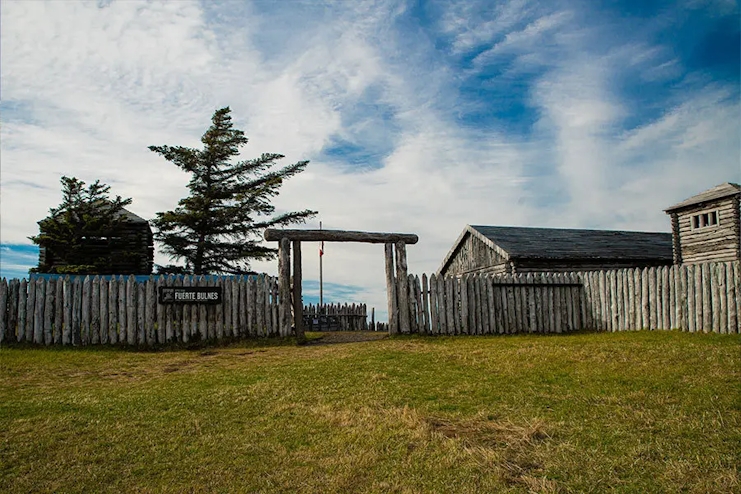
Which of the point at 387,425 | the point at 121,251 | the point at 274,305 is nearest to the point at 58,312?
the point at 274,305

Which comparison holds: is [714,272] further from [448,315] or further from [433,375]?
[433,375]

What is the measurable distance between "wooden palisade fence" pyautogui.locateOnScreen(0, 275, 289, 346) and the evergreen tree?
49.0ft

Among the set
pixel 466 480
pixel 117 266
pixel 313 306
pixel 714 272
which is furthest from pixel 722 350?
pixel 117 266

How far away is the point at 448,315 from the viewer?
16953 mm

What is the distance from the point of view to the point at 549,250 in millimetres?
24047

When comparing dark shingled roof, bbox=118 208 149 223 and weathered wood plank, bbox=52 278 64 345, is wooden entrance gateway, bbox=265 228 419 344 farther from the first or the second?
dark shingled roof, bbox=118 208 149 223

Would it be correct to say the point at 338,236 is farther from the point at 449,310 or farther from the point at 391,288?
the point at 449,310

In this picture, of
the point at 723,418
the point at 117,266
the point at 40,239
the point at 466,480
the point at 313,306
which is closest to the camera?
the point at 466,480

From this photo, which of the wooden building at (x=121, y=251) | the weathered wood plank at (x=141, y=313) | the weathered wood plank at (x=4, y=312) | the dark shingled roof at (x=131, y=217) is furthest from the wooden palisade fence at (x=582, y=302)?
the dark shingled roof at (x=131, y=217)

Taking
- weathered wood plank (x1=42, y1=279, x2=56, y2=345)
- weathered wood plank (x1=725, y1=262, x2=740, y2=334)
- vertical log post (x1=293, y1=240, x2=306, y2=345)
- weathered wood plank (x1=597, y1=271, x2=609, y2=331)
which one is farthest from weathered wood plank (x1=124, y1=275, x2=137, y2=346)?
weathered wood plank (x1=725, y1=262, x2=740, y2=334)

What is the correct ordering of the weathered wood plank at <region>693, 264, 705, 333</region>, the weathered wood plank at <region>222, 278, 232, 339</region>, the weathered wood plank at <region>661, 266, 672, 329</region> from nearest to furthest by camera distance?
the weathered wood plank at <region>693, 264, 705, 333</region> < the weathered wood plank at <region>222, 278, 232, 339</region> < the weathered wood plank at <region>661, 266, 672, 329</region>

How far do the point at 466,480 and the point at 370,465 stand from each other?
0.96 metres

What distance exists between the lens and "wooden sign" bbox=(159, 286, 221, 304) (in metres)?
15.3

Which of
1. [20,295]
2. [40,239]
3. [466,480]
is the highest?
[40,239]
